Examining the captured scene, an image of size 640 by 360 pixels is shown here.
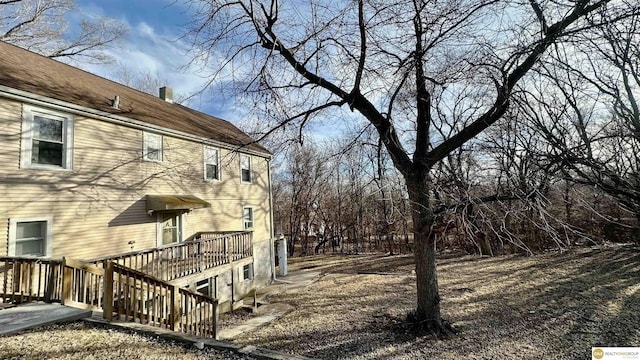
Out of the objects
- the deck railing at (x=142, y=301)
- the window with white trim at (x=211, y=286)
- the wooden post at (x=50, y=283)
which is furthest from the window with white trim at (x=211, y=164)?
the wooden post at (x=50, y=283)

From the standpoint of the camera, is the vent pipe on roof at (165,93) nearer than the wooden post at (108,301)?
No

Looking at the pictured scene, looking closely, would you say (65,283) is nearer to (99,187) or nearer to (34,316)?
(34,316)

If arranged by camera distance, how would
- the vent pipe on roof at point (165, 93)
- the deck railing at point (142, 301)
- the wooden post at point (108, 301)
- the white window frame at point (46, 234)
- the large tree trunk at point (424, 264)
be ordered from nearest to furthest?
the wooden post at point (108, 301), the deck railing at point (142, 301), the large tree trunk at point (424, 264), the white window frame at point (46, 234), the vent pipe on roof at point (165, 93)

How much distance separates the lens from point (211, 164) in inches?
489

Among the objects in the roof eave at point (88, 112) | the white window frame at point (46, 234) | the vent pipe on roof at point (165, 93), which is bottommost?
the white window frame at point (46, 234)

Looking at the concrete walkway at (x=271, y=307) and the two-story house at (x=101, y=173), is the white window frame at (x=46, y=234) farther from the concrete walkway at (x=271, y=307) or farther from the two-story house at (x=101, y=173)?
the concrete walkway at (x=271, y=307)

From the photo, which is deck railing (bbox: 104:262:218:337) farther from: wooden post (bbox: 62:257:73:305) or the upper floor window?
the upper floor window

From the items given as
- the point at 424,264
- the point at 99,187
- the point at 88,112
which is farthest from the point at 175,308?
the point at 88,112

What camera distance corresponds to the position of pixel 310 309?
9.15 m

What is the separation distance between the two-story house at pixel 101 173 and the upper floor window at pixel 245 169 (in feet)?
2.81

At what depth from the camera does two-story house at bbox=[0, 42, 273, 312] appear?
7.00 meters

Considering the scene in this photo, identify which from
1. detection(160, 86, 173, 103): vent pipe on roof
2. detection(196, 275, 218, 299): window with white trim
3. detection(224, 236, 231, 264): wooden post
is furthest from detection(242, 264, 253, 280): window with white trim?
detection(160, 86, 173, 103): vent pipe on roof

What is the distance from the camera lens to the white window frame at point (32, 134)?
23.2ft

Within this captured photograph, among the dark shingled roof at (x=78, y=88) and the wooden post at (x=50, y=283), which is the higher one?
the dark shingled roof at (x=78, y=88)
